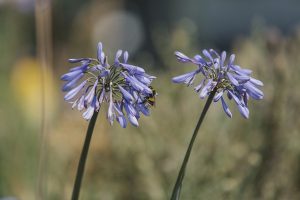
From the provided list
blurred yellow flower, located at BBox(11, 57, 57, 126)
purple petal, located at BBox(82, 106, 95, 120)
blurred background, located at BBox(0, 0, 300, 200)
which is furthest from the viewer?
blurred yellow flower, located at BBox(11, 57, 57, 126)

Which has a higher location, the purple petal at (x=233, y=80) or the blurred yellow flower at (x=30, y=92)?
the blurred yellow flower at (x=30, y=92)

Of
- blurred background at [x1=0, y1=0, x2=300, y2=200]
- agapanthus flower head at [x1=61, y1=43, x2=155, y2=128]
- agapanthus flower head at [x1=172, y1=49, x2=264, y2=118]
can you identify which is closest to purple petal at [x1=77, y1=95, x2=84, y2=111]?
agapanthus flower head at [x1=61, y1=43, x2=155, y2=128]

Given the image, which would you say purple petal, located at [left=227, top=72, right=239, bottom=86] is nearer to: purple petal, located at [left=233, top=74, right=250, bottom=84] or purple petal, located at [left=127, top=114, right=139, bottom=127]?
purple petal, located at [left=233, top=74, right=250, bottom=84]

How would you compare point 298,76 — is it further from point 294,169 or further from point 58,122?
point 58,122

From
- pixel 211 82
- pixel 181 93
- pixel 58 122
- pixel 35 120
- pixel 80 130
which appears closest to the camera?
pixel 211 82

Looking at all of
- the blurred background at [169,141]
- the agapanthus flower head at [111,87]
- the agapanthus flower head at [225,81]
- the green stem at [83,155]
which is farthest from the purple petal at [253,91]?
the blurred background at [169,141]

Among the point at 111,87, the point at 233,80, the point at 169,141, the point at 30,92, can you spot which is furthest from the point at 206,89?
the point at 30,92

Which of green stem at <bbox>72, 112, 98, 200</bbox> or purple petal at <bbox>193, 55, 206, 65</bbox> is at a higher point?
purple petal at <bbox>193, 55, 206, 65</bbox>

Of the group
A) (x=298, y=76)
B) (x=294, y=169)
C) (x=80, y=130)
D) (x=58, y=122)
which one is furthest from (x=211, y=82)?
(x=58, y=122)

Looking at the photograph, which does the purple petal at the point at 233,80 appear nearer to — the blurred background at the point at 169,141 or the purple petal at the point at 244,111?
the purple petal at the point at 244,111
